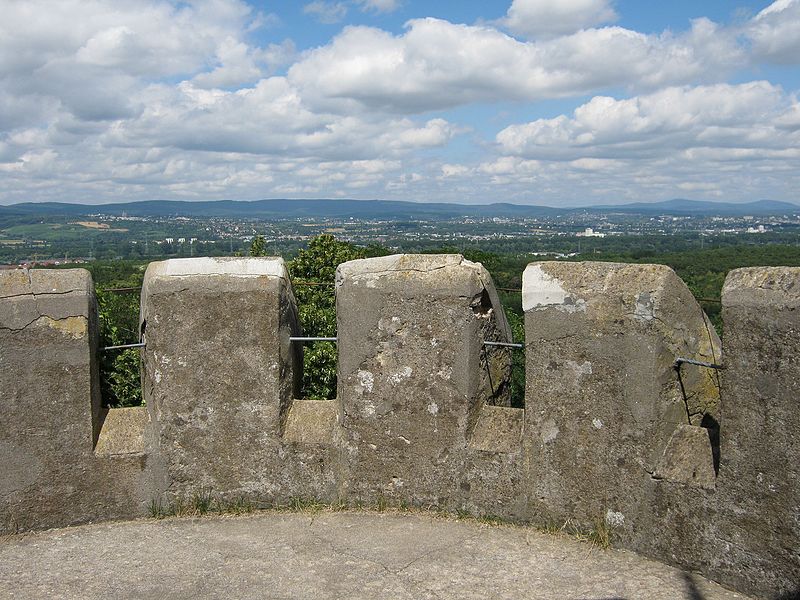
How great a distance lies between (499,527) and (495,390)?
96 cm

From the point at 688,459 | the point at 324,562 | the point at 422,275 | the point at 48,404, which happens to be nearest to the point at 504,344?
the point at 422,275

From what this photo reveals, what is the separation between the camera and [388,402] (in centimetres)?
516

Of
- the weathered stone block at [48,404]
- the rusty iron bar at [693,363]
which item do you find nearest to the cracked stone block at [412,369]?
the rusty iron bar at [693,363]

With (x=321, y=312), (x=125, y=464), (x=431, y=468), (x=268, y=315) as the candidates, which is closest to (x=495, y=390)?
(x=431, y=468)

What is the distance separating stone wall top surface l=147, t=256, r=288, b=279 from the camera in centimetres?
517

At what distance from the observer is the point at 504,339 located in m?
5.47

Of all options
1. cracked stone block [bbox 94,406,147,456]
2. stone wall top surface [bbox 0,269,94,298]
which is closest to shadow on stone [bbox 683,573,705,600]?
cracked stone block [bbox 94,406,147,456]

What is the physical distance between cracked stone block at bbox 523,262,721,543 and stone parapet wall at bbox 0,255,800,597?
11mm

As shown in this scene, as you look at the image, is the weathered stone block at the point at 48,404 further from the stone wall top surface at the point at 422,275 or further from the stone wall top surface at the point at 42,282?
the stone wall top surface at the point at 422,275

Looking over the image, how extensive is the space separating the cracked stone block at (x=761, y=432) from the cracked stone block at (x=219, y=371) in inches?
113

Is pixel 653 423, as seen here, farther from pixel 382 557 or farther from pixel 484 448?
pixel 382 557

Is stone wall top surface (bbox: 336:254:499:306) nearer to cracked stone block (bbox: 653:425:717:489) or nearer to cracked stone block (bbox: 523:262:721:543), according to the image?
cracked stone block (bbox: 523:262:721:543)

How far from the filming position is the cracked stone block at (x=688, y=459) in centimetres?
426

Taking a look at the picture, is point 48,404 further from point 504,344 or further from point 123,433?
point 504,344
